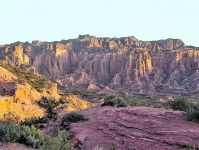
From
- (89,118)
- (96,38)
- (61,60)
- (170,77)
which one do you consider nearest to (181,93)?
(170,77)

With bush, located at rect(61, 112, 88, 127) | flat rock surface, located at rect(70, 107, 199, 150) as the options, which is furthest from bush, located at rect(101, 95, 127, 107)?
bush, located at rect(61, 112, 88, 127)

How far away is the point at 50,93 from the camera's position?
6206 cm

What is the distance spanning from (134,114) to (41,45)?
176 m

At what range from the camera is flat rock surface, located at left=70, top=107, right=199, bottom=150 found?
12305 mm

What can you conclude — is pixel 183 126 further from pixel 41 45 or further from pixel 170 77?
pixel 41 45

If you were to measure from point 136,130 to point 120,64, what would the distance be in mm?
142827

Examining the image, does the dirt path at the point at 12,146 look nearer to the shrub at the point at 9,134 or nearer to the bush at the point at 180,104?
the shrub at the point at 9,134

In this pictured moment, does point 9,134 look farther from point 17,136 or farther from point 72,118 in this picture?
point 72,118

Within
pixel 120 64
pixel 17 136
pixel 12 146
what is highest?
pixel 17 136

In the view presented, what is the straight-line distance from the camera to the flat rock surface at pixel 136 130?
12305mm

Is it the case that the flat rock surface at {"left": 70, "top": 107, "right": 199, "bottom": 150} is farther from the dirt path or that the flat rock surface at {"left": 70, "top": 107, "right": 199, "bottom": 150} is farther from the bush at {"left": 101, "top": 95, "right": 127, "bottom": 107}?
the dirt path

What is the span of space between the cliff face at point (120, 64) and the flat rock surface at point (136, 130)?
104034mm

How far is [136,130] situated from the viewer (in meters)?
13.6

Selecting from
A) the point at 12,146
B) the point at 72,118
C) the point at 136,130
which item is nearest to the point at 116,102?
the point at 72,118
